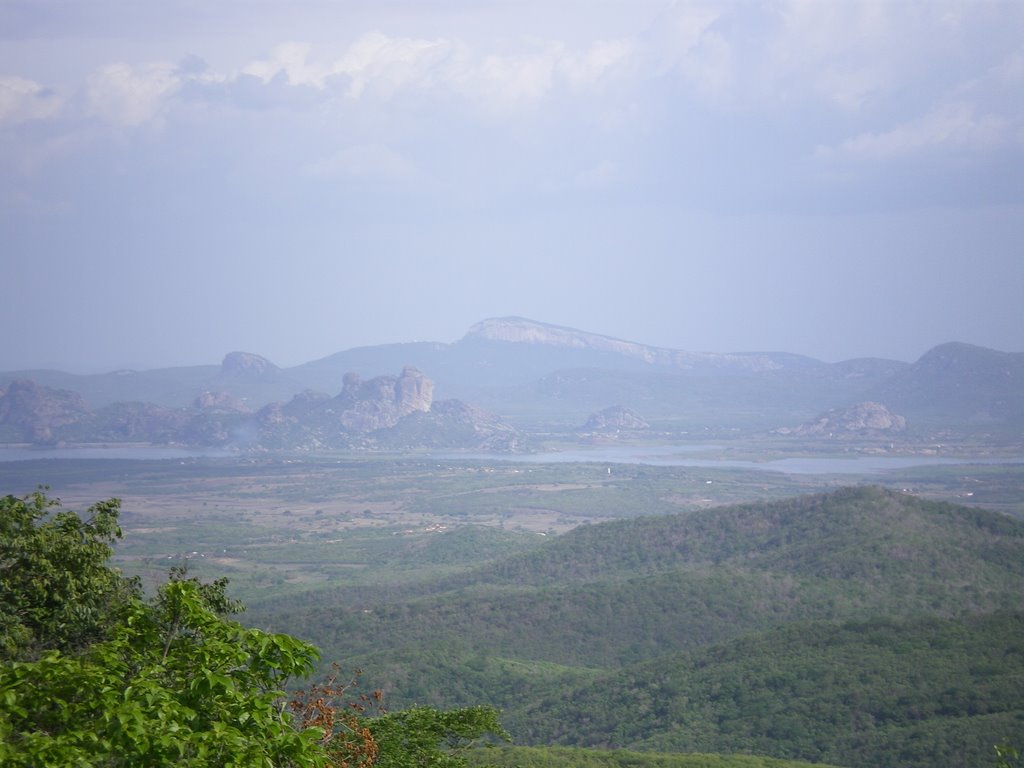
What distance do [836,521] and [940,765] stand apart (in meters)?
45.2

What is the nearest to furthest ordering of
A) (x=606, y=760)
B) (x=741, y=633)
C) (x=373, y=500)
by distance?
1. (x=606, y=760)
2. (x=741, y=633)
3. (x=373, y=500)

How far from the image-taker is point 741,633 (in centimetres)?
5797

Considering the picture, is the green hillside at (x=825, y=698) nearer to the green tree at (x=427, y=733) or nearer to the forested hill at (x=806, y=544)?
the forested hill at (x=806, y=544)

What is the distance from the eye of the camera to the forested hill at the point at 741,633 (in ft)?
135

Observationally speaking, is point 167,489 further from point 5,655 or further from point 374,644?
point 5,655

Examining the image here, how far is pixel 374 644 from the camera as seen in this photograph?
58.9m

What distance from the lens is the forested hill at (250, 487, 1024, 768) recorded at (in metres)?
41.2

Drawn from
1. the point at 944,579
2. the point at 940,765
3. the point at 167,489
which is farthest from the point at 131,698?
the point at 167,489

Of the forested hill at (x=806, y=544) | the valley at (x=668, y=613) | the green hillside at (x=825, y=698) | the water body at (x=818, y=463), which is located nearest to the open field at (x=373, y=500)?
the valley at (x=668, y=613)

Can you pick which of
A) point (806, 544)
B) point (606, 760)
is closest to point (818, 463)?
point (806, 544)

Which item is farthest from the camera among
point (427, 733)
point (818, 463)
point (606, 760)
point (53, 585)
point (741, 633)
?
point (818, 463)

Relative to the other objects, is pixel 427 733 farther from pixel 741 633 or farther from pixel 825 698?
pixel 741 633

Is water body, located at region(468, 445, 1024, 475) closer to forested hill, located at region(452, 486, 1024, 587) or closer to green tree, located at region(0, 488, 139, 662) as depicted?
forested hill, located at region(452, 486, 1024, 587)

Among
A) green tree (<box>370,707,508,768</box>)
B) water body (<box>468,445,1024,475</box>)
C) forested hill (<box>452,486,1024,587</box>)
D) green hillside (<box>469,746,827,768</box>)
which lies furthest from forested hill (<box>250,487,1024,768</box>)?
water body (<box>468,445,1024,475</box>)
